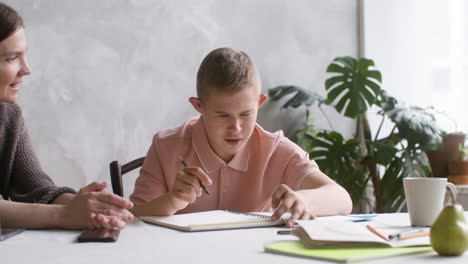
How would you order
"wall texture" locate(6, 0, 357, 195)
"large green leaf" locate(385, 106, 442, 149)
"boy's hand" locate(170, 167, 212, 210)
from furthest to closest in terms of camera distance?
"large green leaf" locate(385, 106, 442, 149) < "wall texture" locate(6, 0, 357, 195) < "boy's hand" locate(170, 167, 212, 210)

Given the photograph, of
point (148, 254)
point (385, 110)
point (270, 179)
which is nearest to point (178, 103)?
point (385, 110)

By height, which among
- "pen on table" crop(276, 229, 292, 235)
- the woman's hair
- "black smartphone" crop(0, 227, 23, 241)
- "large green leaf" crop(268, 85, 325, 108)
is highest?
the woman's hair

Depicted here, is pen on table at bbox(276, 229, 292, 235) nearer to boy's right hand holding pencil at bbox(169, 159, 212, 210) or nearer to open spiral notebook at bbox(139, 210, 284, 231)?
open spiral notebook at bbox(139, 210, 284, 231)

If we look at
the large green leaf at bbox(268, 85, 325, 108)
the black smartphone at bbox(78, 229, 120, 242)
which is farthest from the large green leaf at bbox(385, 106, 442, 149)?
the black smartphone at bbox(78, 229, 120, 242)

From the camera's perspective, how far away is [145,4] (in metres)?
3.20

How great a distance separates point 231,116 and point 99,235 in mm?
619

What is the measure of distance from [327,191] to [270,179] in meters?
0.28

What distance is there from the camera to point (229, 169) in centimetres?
180

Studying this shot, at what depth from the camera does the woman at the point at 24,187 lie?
1.31 meters

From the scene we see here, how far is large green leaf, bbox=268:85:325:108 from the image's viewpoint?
3.44 metres

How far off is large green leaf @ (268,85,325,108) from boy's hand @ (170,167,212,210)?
2.01m

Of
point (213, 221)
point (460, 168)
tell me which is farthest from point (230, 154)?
point (460, 168)

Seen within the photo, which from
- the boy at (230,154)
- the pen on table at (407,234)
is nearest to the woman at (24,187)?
the boy at (230,154)

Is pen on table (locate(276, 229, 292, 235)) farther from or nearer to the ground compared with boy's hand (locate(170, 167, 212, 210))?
nearer to the ground
